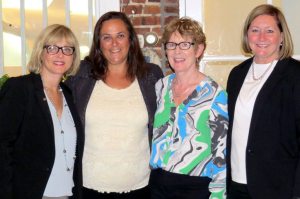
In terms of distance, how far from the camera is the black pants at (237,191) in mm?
2311

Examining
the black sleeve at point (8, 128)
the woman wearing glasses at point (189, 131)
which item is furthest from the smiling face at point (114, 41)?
the black sleeve at point (8, 128)

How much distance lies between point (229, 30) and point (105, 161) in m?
1.76

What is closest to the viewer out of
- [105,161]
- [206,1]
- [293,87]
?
[293,87]

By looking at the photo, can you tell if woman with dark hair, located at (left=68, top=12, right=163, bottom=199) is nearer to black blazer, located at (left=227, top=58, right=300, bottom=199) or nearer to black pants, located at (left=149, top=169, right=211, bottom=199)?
black pants, located at (left=149, top=169, right=211, bottom=199)

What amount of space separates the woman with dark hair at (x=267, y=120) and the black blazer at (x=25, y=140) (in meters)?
1.04

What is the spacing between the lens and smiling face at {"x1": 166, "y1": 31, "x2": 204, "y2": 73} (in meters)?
2.42

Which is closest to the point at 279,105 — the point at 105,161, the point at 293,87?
the point at 293,87

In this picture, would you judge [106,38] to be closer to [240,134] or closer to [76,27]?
[240,134]

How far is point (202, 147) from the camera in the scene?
7.57 ft

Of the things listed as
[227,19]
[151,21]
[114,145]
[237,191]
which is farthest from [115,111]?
[227,19]

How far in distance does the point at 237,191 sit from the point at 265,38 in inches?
33.8

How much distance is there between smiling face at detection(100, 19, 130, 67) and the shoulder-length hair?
4 centimetres

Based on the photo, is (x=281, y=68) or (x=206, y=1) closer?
(x=281, y=68)

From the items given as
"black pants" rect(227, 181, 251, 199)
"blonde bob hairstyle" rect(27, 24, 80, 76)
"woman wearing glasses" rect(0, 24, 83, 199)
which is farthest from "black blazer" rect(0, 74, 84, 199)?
"black pants" rect(227, 181, 251, 199)
